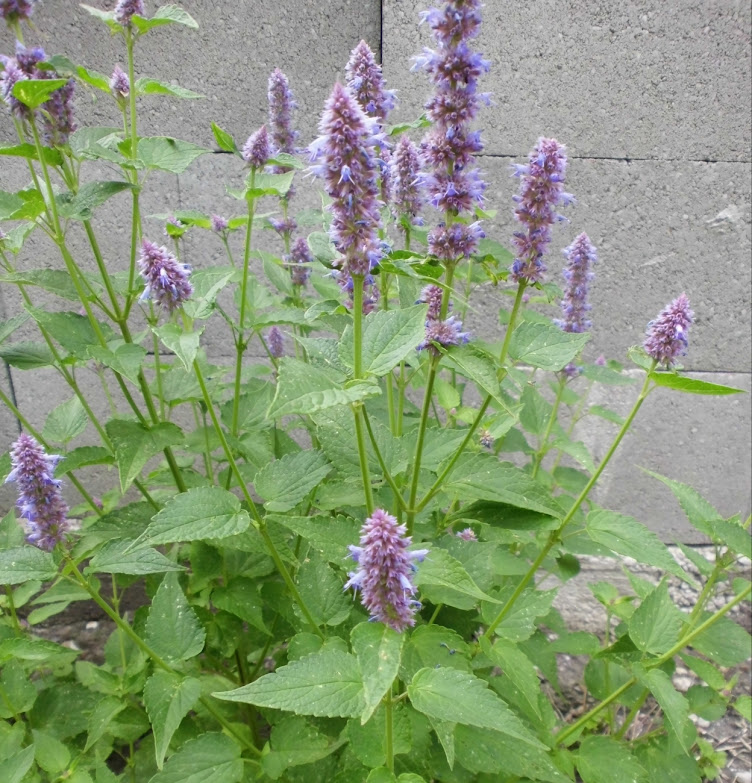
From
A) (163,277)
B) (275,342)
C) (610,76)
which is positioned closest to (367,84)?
(163,277)

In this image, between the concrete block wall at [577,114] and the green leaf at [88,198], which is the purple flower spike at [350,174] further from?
the concrete block wall at [577,114]

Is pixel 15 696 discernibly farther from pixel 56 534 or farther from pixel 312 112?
pixel 312 112

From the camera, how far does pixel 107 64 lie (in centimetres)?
296

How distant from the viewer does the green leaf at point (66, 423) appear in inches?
83.1

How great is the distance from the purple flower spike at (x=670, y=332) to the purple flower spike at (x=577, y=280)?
723 millimetres

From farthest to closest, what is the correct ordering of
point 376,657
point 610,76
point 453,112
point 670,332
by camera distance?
point 610,76, point 670,332, point 453,112, point 376,657

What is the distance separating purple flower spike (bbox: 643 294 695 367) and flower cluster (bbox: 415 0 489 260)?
493mm

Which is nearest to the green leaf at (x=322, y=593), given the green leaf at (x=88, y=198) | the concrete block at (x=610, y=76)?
the green leaf at (x=88, y=198)

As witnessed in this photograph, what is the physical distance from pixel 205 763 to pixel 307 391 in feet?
3.65

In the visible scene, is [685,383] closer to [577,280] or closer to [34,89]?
[577,280]

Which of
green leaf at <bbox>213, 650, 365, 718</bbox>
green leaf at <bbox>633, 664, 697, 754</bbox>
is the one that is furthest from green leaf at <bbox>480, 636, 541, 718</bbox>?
green leaf at <bbox>213, 650, 365, 718</bbox>

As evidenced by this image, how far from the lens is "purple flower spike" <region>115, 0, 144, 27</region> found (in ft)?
5.39

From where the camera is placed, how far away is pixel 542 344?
150cm

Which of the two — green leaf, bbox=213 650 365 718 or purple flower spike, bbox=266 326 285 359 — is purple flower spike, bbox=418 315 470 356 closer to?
green leaf, bbox=213 650 365 718
